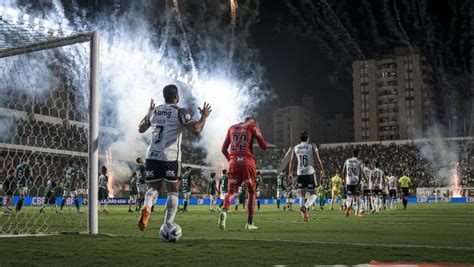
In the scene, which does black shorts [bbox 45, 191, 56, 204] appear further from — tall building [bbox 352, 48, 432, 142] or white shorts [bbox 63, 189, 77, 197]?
tall building [bbox 352, 48, 432, 142]

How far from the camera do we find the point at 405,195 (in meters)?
29.9

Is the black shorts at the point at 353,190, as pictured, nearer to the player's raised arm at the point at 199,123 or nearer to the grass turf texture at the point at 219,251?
the grass turf texture at the point at 219,251

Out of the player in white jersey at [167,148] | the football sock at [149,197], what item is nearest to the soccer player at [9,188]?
the football sock at [149,197]

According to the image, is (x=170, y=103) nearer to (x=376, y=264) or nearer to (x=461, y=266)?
(x=376, y=264)

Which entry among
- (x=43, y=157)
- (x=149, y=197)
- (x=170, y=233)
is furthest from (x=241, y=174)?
(x=43, y=157)

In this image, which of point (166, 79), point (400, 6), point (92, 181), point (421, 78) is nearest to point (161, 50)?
point (166, 79)

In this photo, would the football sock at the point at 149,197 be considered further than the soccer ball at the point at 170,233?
Yes

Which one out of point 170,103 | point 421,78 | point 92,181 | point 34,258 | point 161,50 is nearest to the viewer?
point 34,258

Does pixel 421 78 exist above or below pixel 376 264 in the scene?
above

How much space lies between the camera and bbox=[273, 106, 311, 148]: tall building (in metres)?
144

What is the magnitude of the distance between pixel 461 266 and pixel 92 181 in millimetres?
6722

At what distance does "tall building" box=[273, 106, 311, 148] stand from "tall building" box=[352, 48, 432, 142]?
63.9 feet

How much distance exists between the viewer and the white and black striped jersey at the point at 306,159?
1567cm

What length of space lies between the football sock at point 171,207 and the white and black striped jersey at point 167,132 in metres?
0.58
